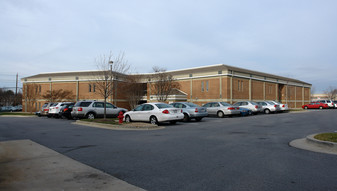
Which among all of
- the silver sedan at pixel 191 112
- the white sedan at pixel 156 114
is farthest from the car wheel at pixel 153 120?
the silver sedan at pixel 191 112

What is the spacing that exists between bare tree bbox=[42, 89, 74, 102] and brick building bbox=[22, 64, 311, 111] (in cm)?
97

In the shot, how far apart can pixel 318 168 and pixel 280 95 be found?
59144mm

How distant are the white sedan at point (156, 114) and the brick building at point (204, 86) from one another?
24.8 metres

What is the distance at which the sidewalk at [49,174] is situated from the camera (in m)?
4.65

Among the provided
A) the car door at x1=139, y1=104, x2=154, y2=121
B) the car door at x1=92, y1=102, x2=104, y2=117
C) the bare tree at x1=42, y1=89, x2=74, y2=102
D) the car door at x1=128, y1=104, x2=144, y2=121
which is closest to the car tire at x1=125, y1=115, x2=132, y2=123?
the car door at x1=128, y1=104, x2=144, y2=121

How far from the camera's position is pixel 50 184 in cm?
477

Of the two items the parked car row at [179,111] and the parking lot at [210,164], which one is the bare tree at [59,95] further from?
the parking lot at [210,164]

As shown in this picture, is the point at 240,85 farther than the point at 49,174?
A: Yes

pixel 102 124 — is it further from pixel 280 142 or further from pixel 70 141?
pixel 280 142

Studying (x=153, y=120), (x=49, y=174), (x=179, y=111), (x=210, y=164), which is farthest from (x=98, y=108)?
(x=210, y=164)

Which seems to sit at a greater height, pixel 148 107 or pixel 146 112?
pixel 148 107

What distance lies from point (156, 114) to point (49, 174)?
419 inches

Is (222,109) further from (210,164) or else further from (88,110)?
(210,164)

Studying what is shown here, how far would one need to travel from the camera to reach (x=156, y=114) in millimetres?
15914
